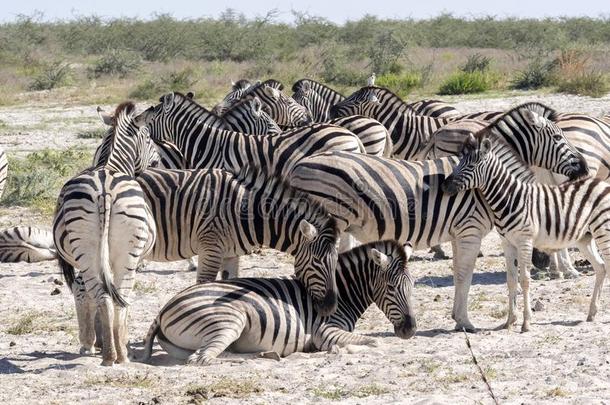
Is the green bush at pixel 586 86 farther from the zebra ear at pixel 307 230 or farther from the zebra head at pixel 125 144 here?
the zebra ear at pixel 307 230

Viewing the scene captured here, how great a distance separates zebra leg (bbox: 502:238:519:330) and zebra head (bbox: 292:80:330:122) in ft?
24.9

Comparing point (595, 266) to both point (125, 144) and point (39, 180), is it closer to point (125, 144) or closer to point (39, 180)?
point (125, 144)

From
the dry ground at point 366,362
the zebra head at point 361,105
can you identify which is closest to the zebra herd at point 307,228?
the dry ground at point 366,362

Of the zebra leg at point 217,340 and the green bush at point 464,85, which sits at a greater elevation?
the green bush at point 464,85

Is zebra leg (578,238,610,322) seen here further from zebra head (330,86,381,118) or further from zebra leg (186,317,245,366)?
zebra head (330,86,381,118)

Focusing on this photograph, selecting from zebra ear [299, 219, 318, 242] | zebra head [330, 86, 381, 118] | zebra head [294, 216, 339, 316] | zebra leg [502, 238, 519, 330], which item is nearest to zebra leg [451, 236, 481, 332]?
zebra leg [502, 238, 519, 330]

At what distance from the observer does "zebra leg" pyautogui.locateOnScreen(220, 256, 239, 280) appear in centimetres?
922

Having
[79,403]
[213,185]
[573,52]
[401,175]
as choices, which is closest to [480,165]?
[401,175]

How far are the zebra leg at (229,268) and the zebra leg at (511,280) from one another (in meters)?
2.09

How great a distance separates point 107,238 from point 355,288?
1.94 metres

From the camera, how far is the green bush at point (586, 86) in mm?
22641

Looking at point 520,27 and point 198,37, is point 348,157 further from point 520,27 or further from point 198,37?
point 520,27

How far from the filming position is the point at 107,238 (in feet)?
24.3

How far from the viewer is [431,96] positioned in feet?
79.9
